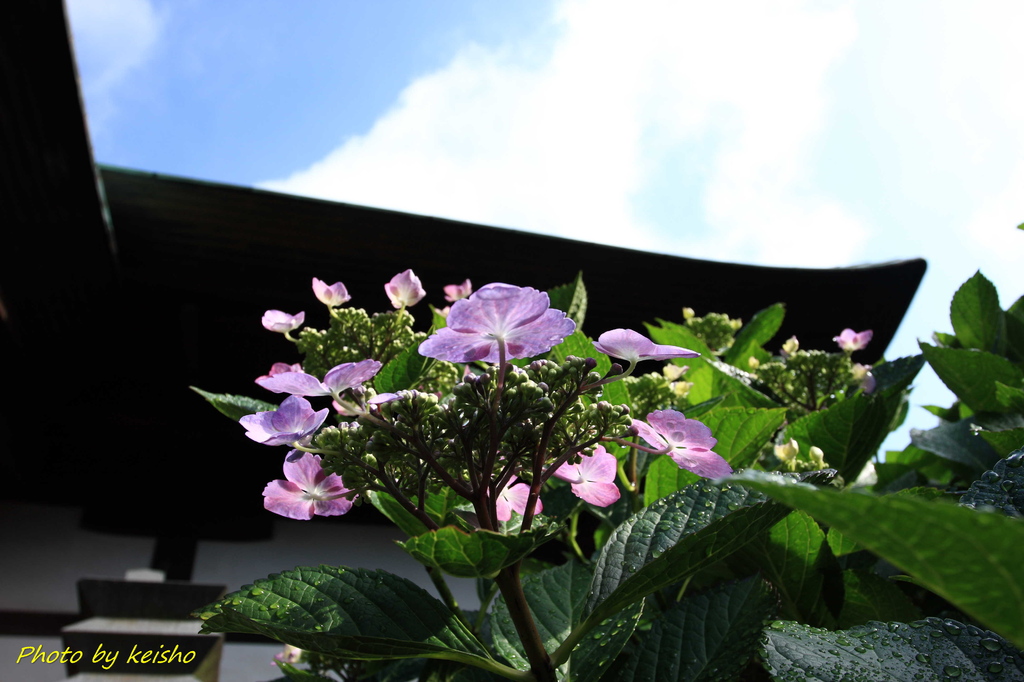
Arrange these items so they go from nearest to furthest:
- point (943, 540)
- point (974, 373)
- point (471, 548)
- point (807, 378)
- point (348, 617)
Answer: point (943, 540) < point (471, 548) < point (348, 617) < point (974, 373) < point (807, 378)

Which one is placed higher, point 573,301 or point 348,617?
point 573,301

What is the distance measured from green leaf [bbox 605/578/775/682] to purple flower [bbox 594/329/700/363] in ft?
1.03

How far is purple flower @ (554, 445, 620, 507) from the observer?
2.02ft

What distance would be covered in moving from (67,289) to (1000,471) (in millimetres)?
3770

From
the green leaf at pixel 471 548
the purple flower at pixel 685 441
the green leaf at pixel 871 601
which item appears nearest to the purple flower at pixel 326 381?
the green leaf at pixel 471 548

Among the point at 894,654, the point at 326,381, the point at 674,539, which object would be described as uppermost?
the point at 326,381

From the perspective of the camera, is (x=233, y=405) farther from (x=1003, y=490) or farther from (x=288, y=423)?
(x=1003, y=490)

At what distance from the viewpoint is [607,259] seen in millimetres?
3615

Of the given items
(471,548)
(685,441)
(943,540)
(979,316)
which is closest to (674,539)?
(685,441)

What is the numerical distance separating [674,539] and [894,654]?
185mm

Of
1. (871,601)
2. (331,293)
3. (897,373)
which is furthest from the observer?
(897,373)

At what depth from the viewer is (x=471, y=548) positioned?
1.48 ft

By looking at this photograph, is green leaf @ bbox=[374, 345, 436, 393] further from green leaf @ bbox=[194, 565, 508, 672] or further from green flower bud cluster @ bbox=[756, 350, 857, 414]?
green flower bud cluster @ bbox=[756, 350, 857, 414]

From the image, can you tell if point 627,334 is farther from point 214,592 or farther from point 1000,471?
point 214,592
